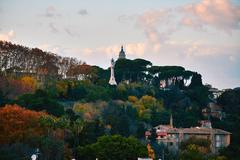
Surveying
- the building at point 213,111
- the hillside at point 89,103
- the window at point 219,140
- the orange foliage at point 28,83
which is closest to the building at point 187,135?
the window at point 219,140

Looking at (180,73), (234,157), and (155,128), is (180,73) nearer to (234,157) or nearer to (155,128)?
(155,128)

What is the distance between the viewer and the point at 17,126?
4009 centimetres

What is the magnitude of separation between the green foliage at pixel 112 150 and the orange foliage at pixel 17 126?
3.02 meters

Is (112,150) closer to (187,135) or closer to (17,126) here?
(17,126)

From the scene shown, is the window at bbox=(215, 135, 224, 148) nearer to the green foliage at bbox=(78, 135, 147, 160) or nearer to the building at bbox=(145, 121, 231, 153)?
the building at bbox=(145, 121, 231, 153)

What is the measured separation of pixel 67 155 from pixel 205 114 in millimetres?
37012

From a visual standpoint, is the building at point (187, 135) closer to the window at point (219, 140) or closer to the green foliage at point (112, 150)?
the window at point (219, 140)

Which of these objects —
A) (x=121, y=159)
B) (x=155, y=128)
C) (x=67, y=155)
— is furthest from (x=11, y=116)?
(x=155, y=128)

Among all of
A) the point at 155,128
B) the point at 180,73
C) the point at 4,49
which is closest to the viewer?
the point at 4,49

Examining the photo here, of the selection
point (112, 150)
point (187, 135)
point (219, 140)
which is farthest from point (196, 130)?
point (112, 150)

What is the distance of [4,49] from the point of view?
59906 millimetres

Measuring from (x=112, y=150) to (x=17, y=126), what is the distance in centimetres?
596

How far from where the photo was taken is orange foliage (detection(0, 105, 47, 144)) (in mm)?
39562

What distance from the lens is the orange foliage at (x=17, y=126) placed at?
3956 centimetres
